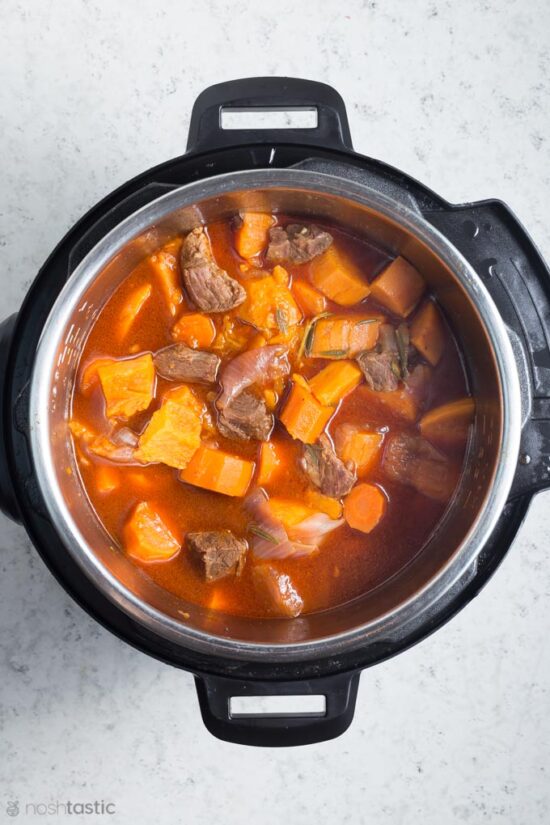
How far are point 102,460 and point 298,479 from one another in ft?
1.93

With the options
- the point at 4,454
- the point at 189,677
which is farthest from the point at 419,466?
the point at 4,454

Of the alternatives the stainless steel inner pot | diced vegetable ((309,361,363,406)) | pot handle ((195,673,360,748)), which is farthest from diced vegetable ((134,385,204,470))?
pot handle ((195,673,360,748))

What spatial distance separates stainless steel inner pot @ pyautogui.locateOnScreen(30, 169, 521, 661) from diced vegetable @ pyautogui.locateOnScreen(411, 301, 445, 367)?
0.24 ft

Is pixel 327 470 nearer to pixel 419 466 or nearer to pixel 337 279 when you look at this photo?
Result: pixel 419 466

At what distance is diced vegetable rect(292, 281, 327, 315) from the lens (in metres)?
2.34

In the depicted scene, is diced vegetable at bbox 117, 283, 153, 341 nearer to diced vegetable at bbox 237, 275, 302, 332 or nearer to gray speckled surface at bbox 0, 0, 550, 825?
diced vegetable at bbox 237, 275, 302, 332

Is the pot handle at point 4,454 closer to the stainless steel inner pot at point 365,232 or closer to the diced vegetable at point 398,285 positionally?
the stainless steel inner pot at point 365,232

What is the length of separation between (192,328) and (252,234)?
1.09ft

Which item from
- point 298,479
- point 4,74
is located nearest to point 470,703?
point 298,479

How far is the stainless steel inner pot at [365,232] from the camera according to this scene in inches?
82.7

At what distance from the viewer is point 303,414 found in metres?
2.34

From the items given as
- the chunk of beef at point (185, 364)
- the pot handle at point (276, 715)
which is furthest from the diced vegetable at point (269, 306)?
the pot handle at point (276, 715)

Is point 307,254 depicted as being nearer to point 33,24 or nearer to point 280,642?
point 280,642

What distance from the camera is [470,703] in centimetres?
276
